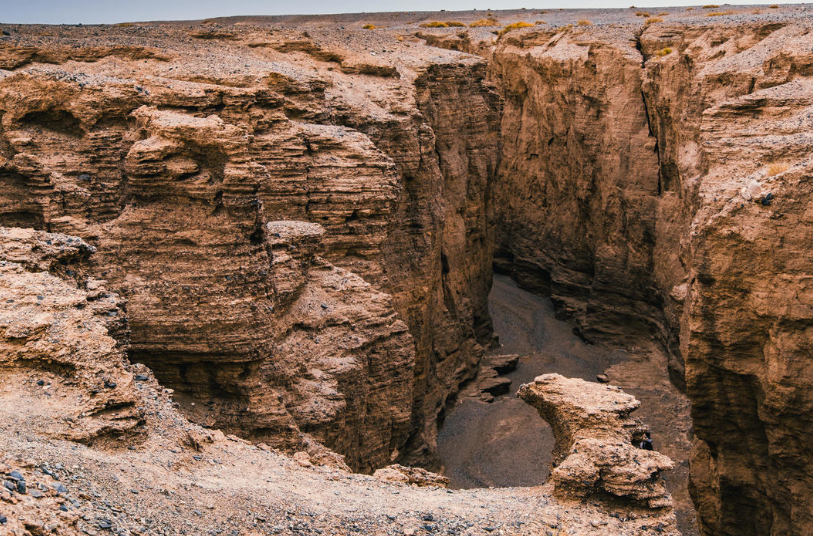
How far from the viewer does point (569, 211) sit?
38.7 meters

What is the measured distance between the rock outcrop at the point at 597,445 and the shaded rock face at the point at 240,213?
4.35 metres

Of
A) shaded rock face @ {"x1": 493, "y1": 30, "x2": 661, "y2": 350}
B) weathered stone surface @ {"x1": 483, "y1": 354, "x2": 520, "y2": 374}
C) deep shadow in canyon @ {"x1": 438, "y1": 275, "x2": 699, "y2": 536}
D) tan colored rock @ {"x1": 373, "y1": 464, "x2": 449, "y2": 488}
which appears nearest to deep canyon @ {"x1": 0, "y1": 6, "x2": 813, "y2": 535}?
tan colored rock @ {"x1": 373, "y1": 464, "x2": 449, "y2": 488}

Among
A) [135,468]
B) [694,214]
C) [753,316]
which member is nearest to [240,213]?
[135,468]

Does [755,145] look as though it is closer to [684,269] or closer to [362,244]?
[362,244]

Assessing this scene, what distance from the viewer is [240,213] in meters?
14.7

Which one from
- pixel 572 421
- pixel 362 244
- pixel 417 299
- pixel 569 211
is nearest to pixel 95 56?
pixel 362 244

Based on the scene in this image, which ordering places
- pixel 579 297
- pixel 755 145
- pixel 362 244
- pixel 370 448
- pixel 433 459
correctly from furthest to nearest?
pixel 579 297 < pixel 433 459 < pixel 362 244 < pixel 370 448 < pixel 755 145

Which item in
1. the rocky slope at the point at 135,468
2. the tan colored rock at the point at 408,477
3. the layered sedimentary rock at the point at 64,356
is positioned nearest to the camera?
the rocky slope at the point at 135,468

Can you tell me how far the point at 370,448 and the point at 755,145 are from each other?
9.62 m

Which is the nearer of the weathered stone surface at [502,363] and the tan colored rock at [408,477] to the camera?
the tan colored rock at [408,477]

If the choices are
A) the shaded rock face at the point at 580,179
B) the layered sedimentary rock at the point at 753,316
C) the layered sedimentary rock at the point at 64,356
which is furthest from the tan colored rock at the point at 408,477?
the shaded rock face at the point at 580,179

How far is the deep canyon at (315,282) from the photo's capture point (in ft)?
36.9

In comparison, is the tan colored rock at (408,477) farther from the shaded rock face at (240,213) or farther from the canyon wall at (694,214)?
the canyon wall at (694,214)

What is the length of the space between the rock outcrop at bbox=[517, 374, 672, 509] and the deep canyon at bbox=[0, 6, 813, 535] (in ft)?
0.13
